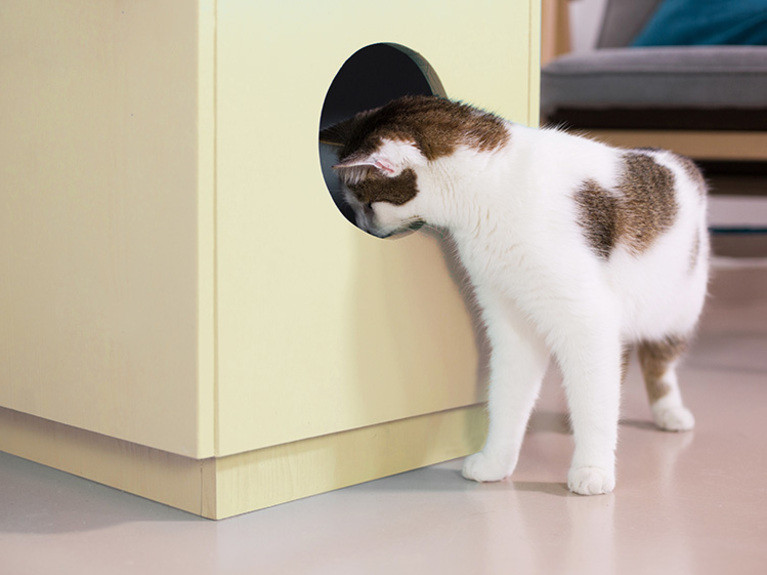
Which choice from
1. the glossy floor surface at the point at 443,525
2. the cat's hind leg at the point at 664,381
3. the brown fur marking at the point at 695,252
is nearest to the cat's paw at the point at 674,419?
the cat's hind leg at the point at 664,381

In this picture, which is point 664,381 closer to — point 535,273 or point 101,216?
point 535,273

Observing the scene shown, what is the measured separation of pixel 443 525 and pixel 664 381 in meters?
0.68

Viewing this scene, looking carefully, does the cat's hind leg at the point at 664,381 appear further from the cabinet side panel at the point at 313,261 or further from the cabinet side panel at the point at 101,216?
the cabinet side panel at the point at 101,216

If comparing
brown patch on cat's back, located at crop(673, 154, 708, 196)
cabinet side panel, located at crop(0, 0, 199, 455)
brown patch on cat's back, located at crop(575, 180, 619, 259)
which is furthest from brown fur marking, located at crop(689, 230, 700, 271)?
cabinet side panel, located at crop(0, 0, 199, 455)

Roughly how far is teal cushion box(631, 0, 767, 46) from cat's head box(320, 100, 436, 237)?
4.58 feet

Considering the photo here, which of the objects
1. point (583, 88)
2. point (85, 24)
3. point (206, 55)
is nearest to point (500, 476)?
point (206, 55)

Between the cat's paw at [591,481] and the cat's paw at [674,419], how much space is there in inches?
16.7

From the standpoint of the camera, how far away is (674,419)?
4.84 ft

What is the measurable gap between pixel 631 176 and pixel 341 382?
51cm

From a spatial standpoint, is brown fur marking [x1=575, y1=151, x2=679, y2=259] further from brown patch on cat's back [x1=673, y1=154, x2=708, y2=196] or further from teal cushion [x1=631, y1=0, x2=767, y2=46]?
teal cushion [x1=631, y1=0, x2=767, y2=46]

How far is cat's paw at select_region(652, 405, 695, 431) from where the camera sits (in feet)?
4.84

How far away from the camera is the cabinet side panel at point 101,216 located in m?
0.93

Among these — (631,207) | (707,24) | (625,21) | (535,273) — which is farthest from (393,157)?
(625,21)

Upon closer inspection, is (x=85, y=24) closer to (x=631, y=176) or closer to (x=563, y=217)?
(x=563, y=217)
